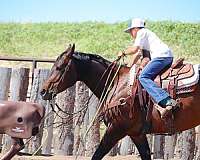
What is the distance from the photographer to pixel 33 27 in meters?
31.3

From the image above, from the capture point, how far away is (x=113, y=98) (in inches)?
306

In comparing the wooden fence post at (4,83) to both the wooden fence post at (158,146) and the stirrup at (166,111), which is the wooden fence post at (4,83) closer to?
the wooden fence post at (158,146)

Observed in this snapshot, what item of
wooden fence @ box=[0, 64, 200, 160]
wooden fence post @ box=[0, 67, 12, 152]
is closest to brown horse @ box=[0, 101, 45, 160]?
wooden fence @ box=[0, 64, 200, 160]

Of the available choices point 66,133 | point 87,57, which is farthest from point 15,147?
point 66,133

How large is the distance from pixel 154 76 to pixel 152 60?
23 cm

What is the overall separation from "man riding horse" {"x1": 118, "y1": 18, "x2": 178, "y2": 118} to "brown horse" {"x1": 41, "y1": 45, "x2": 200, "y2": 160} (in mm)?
305

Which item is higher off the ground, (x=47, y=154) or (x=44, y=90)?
(x=44, y=90)

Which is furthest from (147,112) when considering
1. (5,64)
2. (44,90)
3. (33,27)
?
(33,27)

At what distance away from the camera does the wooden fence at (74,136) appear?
9961mm

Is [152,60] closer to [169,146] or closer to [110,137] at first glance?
[110,137]

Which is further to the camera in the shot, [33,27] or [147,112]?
[33,27]

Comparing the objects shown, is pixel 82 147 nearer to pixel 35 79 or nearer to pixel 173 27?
pixel 35 79

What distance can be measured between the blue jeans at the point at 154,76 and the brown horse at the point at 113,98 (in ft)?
1.15

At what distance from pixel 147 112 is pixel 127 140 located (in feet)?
8.58
